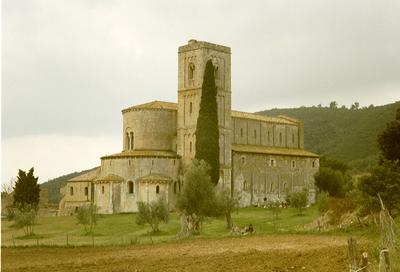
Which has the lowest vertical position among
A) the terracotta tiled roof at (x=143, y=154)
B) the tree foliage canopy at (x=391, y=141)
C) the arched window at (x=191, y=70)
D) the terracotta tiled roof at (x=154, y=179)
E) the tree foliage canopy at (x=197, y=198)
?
the tree foliage canopy at (x=197, y=198)

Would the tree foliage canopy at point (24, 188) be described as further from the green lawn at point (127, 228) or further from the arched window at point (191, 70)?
the arched window at point (191, 70)

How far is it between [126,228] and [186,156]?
18.0 meters

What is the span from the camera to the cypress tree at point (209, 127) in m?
66.8

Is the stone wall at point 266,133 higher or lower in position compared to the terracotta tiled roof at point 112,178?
higher

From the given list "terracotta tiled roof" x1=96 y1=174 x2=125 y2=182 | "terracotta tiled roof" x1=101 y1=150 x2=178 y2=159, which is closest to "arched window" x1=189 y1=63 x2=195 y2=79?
"terracotta tiled roof" x1=101 y1=150 x2=178 y2=159

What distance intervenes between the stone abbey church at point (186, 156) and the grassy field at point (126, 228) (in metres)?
4.50

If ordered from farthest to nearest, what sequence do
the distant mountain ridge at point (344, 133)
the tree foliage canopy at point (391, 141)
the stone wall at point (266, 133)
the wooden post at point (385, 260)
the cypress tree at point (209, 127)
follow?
1. the distant mountain ridge at point (344, 133)
2. the stone wall at point (266, 133)
3. the cypress tree at point (209, 127)
4. the tree foliage canopy at point (391, 141)
5. the wooden post at point (385, 260)

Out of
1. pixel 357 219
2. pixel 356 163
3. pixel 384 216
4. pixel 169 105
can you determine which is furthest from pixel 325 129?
pixel 384 216

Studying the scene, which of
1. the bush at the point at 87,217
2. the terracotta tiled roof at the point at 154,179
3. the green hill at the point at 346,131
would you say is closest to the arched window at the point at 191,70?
the terracotta tiled roof at the point at 154,179

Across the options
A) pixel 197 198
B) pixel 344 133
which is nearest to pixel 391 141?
pixel 197 198

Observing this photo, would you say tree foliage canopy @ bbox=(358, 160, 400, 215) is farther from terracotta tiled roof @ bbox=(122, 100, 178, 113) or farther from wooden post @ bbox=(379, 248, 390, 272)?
terracotta tiled roof @ bbox=(122, 100, 178, 113)

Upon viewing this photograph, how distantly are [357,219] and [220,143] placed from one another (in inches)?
1336

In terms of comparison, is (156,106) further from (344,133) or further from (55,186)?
(55,186)

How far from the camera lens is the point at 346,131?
490 ft
